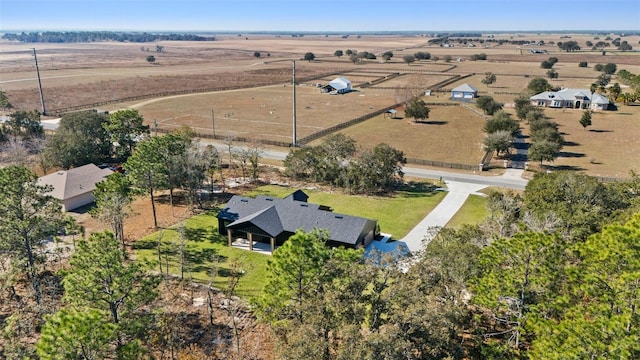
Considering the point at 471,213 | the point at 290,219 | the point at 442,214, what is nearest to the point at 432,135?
the point at 471,213

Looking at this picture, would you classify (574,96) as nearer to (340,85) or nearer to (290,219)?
(340,85)

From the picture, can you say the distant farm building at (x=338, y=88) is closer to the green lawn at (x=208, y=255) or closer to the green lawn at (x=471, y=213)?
the green lawn at (x=471, y=213)

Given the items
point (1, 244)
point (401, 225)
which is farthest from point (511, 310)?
point (1, 244)

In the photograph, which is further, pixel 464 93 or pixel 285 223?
pixel 464 93

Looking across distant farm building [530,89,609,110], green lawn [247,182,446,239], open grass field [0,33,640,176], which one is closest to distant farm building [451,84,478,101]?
open grass field [0,33,640,176]

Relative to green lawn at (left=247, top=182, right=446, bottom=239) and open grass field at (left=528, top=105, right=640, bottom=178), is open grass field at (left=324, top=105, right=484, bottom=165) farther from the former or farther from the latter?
green lawn at (left=247, top=182, right=446, bottom=239)

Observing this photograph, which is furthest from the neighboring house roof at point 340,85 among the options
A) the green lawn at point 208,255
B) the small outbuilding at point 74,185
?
the green lawn at point 208,255
